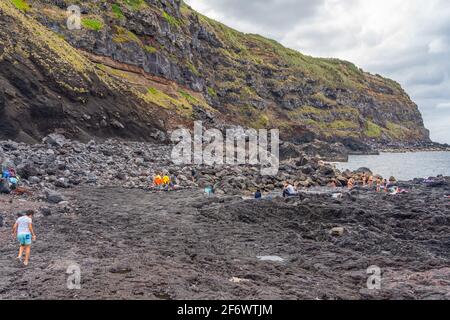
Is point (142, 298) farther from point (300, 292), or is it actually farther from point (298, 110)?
point (298, 110)

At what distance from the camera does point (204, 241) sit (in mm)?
18375

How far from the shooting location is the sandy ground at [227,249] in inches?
478

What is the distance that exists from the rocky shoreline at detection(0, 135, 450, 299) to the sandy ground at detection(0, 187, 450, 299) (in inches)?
1.8

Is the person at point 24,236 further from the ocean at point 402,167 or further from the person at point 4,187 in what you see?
the ocean at point 402,167

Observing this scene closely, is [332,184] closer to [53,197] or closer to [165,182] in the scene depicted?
[165,182]

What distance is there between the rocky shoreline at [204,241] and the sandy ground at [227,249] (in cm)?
5

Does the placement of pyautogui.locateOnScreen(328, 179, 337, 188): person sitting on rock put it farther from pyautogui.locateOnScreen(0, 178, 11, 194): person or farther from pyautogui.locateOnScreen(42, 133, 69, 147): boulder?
pyautogui.locateOnScreen(0, 178, 11, 194): person

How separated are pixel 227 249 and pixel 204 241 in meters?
1.44

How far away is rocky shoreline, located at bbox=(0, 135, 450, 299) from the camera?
12.3 metres

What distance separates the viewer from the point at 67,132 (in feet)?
143

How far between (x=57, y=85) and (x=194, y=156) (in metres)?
16.2

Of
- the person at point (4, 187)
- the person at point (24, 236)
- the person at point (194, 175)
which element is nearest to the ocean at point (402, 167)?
the person at point (194, 175)

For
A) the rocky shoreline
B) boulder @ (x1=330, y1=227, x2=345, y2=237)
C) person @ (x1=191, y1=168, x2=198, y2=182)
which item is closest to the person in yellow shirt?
the rocky shoreline

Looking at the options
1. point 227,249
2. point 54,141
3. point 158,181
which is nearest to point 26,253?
point 227,249
